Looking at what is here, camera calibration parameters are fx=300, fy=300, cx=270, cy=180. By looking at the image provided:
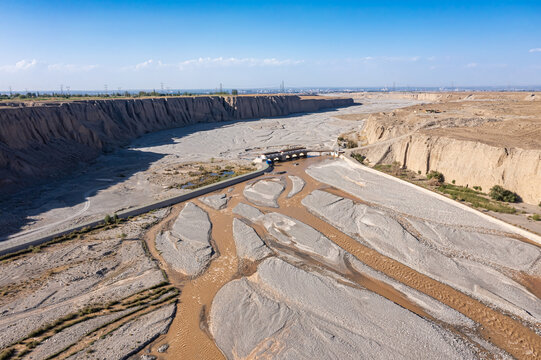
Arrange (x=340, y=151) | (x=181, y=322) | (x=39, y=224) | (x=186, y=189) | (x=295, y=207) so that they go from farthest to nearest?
1. (x=340, y=151)
2. (x=186, y=189)
3. (x=295, y=207)
4. (x=39, y=224)
5. (x=181, y=322)

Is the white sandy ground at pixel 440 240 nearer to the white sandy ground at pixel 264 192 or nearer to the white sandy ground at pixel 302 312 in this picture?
the white sandy ground at pixel 302 312

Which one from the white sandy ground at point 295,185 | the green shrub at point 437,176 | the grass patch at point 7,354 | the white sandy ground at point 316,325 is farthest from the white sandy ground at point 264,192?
the grass patch at point 7,354

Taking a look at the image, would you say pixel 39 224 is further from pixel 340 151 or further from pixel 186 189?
pixel 340 151

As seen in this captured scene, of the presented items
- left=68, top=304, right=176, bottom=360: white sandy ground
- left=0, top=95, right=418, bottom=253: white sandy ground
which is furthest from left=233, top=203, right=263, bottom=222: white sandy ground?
left=68, top=304, right=176, bottom=360: white sandy ground

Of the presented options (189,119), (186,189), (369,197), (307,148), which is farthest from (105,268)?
(189,119)

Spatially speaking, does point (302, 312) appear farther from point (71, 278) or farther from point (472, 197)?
point (472, 197)

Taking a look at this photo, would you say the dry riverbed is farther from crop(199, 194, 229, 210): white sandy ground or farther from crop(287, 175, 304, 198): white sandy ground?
crop(287, 175, 304, 198): white sandy ground

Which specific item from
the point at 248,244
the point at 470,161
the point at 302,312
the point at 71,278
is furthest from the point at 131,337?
the point at 470,161
